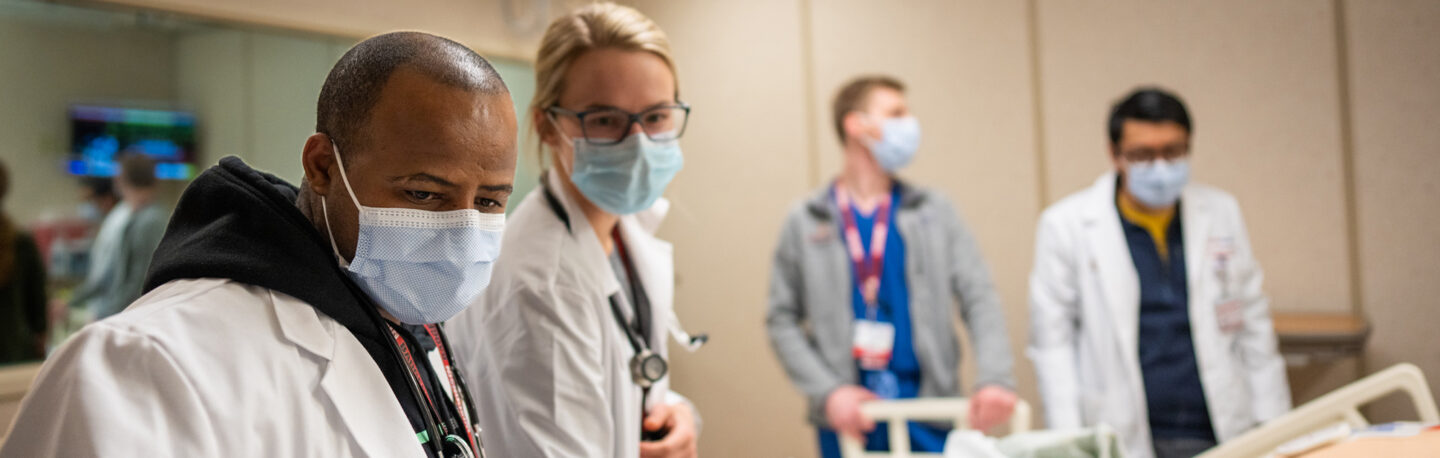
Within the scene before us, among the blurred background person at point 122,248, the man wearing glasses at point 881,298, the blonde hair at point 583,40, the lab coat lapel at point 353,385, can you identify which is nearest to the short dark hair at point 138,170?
the blurred background person at point 122,248

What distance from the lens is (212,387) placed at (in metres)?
0.80

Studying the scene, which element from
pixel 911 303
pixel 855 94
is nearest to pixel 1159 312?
pixel 911 303

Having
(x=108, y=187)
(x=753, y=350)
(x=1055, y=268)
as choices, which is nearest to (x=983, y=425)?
(x=1055, y=268)

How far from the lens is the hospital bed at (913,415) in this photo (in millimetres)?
2814

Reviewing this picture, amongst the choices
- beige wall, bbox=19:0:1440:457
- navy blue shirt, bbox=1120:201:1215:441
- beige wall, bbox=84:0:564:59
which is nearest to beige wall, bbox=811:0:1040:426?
beige wall, bbox=19:0:1440:457

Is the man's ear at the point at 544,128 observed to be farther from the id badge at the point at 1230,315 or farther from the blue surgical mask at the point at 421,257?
the id badge at the point at 1230,315

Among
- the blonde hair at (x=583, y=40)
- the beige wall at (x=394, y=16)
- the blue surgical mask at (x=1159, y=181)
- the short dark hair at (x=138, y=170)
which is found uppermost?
the beige wall at (x=394, y=16)

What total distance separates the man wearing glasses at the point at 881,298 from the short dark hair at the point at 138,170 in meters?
2.22

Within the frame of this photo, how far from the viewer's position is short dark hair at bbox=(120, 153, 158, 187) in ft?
11.0

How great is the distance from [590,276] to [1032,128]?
6.95 feet

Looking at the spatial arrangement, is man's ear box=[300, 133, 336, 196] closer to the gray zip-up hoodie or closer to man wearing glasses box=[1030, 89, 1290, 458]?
the gray zip-up hoodie

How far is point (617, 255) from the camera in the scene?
1614 mm

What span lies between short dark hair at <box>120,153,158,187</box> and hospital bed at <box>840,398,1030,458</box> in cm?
258

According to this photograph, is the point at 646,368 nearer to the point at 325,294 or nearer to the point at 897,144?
the point at 325,294
